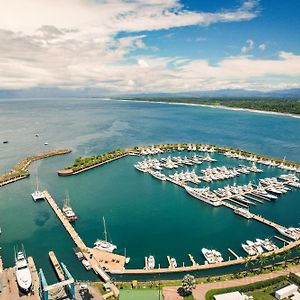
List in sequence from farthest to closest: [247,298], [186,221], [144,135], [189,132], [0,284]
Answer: [189,132], [144,135], [186,221], [0,284], [247,298]

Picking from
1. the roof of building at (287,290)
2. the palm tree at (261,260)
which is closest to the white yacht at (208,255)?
the palm tree at (261,260)

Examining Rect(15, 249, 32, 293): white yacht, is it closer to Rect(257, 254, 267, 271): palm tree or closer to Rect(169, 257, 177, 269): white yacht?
Rect(169, 257, 177, 269): white yacht

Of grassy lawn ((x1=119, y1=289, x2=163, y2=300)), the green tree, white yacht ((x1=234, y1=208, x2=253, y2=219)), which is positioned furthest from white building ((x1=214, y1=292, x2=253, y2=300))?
white yacht ((x1=234, y1=208, x2=253, y2=219))

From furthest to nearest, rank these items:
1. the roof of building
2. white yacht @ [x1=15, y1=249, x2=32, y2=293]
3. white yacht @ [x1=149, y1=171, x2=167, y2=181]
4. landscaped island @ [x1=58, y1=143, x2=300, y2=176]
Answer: landscaped island @ [x1=58, y1=143, x2=300, y2=176], white yacht @ [x1=149, y1=171, x2=167, y2=181], white yacht @ [x1=15, y1=249, x2=32, y2=293], the roof of building

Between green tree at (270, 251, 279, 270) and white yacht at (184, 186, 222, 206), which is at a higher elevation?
white yacht at (184, 186, 222, 206)

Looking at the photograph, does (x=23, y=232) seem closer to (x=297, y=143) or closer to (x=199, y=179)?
(x=199, y=179)

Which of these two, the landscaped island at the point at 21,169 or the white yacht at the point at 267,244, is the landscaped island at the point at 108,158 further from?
the white yacht at the point at 267,244

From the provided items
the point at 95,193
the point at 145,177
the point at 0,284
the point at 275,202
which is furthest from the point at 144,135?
the point at 0,284
